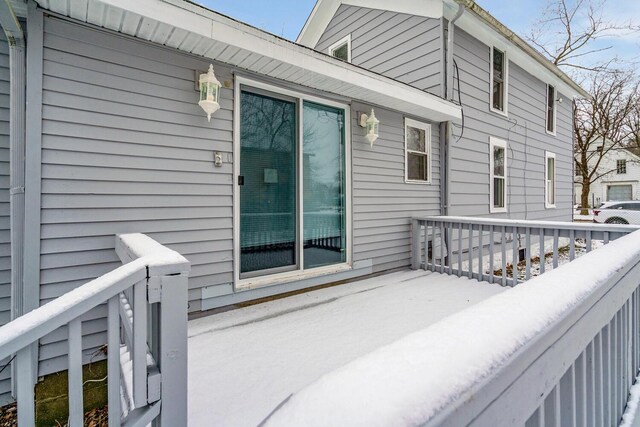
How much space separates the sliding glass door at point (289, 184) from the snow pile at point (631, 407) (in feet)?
9.27

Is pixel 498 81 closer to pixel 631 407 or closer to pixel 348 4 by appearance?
pixel 348 4

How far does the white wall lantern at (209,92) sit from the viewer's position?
292 centimetres

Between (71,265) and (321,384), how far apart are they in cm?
274

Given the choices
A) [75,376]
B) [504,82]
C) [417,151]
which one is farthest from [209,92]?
[504,82]

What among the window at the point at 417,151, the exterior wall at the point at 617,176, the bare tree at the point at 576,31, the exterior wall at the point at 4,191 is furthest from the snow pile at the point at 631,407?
the exterior wall at the point at 617,176

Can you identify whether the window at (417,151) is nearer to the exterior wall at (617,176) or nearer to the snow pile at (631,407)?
the snow pile at (631,407)

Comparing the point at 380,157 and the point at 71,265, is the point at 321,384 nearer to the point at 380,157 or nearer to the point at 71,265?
the point at 71,265

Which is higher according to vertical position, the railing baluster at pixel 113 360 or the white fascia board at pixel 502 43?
the white fascia board at pixel 502 43

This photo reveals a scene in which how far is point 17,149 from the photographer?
2.28m

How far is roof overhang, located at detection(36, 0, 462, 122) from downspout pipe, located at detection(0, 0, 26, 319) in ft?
1.30

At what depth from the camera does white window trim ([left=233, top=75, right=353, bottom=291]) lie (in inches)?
128

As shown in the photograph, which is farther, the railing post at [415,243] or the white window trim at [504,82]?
the white window trim at [504,82]

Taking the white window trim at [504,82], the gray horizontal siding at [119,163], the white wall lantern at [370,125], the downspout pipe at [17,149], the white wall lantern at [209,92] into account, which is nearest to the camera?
the downspout pipe at [17,149]

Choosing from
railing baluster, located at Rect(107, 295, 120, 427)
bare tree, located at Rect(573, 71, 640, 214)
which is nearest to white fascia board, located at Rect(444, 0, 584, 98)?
railing baluster, located at Rect(107, 295, 120, 427)
